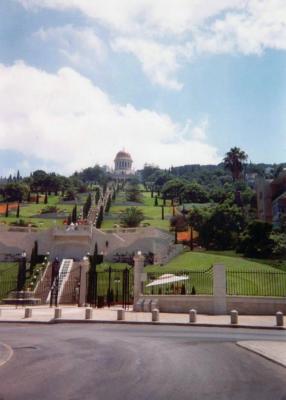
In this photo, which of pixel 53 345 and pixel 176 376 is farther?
pixel 53 345

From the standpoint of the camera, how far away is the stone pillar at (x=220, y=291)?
26422 millimetres

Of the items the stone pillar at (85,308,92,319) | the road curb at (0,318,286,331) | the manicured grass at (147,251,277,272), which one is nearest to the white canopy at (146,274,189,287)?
the stone pillar at (85,308,92,319)

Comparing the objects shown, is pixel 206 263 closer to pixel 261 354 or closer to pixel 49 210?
pixel 261 354

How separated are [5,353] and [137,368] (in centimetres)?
467

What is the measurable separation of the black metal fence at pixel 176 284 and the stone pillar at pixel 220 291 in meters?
3.07

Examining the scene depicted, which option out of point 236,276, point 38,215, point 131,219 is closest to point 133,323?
point 236,276

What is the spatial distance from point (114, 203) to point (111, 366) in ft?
349

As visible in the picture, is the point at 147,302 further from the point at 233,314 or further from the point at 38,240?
the point at 38,240

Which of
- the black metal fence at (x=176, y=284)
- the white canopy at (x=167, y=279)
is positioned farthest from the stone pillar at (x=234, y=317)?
the black metal fence at (x=176, y=284)

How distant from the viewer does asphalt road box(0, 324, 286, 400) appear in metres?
8.86

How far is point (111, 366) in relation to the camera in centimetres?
1140

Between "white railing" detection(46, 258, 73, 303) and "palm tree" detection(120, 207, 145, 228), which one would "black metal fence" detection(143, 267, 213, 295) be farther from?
"palm tree" detection(120, 207, 145, 228)

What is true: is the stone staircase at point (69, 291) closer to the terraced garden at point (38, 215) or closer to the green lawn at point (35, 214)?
the green lawn at point (35, 214)

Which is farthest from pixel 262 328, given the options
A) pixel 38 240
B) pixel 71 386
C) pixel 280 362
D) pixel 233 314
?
pixel 38 240
